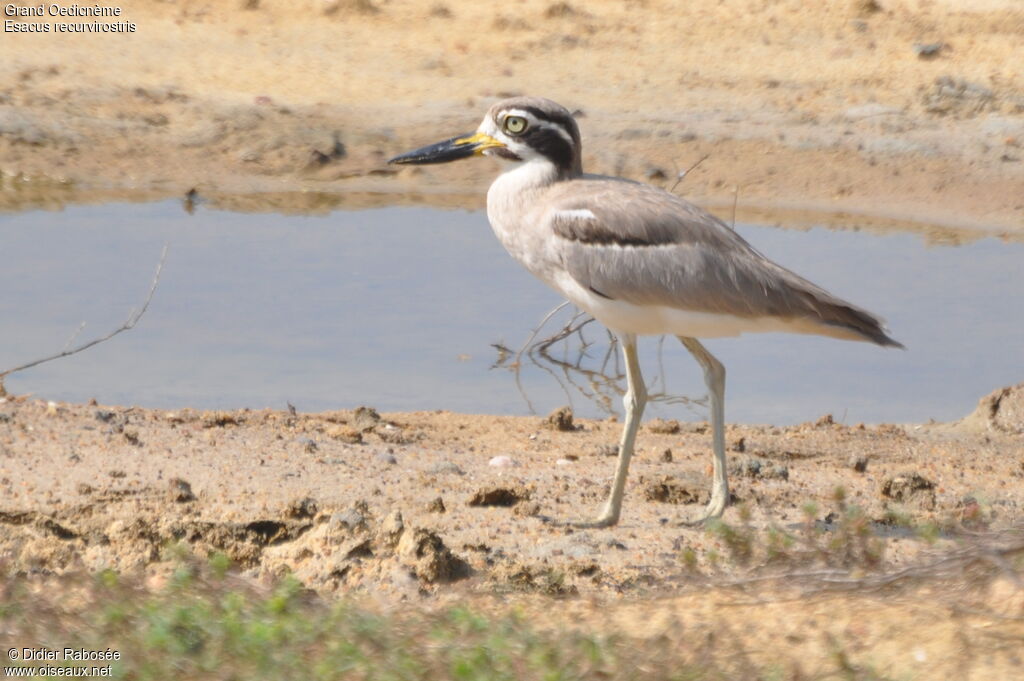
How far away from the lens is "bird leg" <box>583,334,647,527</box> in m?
5.90

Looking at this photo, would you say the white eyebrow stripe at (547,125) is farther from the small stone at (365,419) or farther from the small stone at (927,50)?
the small stone at (927,50)

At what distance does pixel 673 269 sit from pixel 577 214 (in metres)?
0.41

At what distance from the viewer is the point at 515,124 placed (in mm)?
6410

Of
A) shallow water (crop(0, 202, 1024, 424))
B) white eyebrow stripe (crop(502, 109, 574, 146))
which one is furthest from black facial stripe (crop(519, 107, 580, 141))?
shallow water (crop(0, 202, 1024, 424))

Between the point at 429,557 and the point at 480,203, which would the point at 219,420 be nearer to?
the point at 429,557

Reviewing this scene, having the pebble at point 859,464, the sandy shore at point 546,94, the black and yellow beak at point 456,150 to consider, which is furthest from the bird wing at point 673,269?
the sandy shore at point 546,94

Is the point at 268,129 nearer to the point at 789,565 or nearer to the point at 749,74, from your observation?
the point at 749,74

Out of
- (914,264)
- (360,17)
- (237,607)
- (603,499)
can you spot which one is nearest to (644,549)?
(603,499)

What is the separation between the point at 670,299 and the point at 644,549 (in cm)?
98

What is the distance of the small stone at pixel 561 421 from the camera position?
7445 millimetres

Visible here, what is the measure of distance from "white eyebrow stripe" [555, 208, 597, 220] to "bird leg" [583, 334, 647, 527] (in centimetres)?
48

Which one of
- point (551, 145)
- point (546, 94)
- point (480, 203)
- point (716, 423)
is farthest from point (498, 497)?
point (546, 94)

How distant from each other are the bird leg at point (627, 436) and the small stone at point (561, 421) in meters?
1.16

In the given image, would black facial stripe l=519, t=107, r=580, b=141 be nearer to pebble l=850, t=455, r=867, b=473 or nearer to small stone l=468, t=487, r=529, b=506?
small stone l=468, t=487, r=529, b=506
